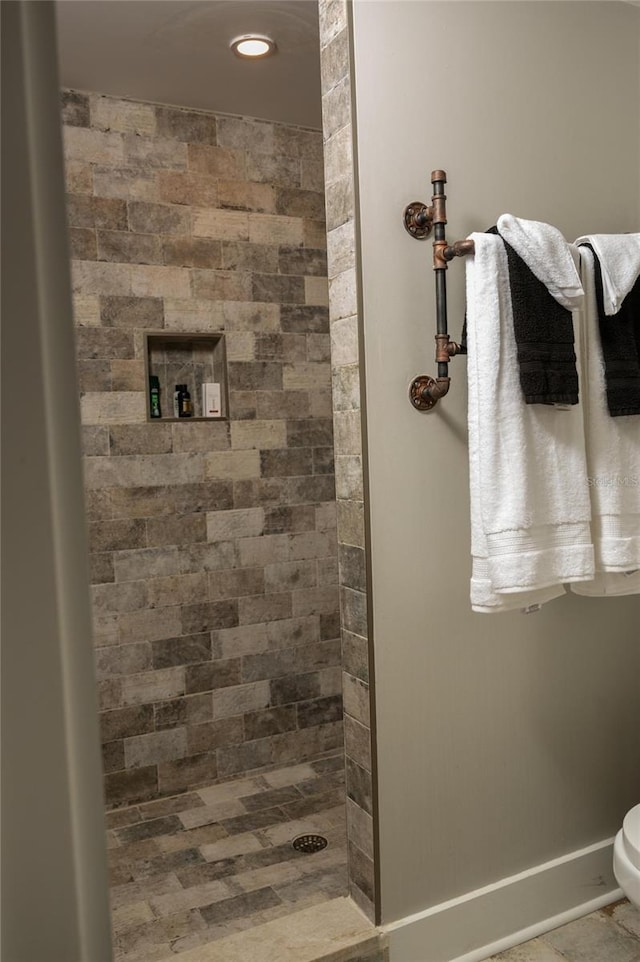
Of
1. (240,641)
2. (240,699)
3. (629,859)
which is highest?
(240,641)

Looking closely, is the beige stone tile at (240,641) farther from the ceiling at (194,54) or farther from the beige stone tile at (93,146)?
the ceiling at (194,54)

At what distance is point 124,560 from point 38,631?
2.81m

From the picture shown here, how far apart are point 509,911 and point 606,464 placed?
3.99 feet

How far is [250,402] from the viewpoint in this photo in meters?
3.12

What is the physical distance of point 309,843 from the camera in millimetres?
2594

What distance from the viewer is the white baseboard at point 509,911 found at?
1.95m

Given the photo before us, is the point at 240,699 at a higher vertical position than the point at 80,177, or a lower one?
lower

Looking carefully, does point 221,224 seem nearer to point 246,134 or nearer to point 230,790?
point 246,134

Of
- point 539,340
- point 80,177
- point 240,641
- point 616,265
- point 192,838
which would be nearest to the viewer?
point 539,340

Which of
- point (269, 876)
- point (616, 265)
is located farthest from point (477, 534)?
point (269, 876)

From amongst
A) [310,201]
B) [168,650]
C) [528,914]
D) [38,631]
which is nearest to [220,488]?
[168,650]

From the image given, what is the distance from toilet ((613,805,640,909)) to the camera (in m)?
1.69

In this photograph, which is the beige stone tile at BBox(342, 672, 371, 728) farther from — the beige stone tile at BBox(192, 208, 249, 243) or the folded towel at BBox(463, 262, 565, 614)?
the beige stone tile at BBox(192, 208, 249, 243)

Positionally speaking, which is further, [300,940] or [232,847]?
[232,847]
